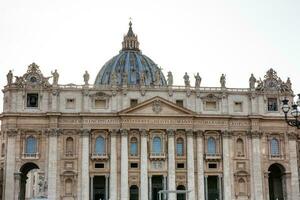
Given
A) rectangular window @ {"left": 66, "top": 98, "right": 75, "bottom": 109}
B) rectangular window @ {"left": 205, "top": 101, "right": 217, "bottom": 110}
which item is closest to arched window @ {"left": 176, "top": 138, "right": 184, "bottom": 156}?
rectangular window @ {"left": 205, "top": 101, "right": 217, "bottom": 110}

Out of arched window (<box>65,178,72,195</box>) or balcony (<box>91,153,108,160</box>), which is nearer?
arched window (<box>65,178,72,195</box>)

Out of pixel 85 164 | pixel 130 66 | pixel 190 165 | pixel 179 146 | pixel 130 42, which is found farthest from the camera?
pixel 130 42

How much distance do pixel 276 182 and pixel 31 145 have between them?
31110mm

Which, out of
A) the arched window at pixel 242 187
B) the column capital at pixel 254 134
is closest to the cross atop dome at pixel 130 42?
the column capital at pixel 254 134

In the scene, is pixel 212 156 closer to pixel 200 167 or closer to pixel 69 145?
pixel 200 167

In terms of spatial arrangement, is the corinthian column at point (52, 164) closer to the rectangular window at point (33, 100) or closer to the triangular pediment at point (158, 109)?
the rectangular window at point (33, 100)

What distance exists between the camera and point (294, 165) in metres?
67.8

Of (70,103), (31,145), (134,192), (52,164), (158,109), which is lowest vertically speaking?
(134,192)

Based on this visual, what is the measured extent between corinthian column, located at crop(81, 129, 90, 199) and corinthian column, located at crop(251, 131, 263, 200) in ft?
64.7

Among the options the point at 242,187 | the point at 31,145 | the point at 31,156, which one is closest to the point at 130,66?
the point at 31,145

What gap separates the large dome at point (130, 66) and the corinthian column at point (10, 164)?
25.5 meters

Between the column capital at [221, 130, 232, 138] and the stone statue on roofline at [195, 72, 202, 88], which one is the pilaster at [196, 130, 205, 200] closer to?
the column capital at [221, 130, 232, 138]

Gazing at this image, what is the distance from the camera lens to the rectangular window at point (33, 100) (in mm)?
65250

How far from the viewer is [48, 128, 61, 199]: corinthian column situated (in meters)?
62.5
